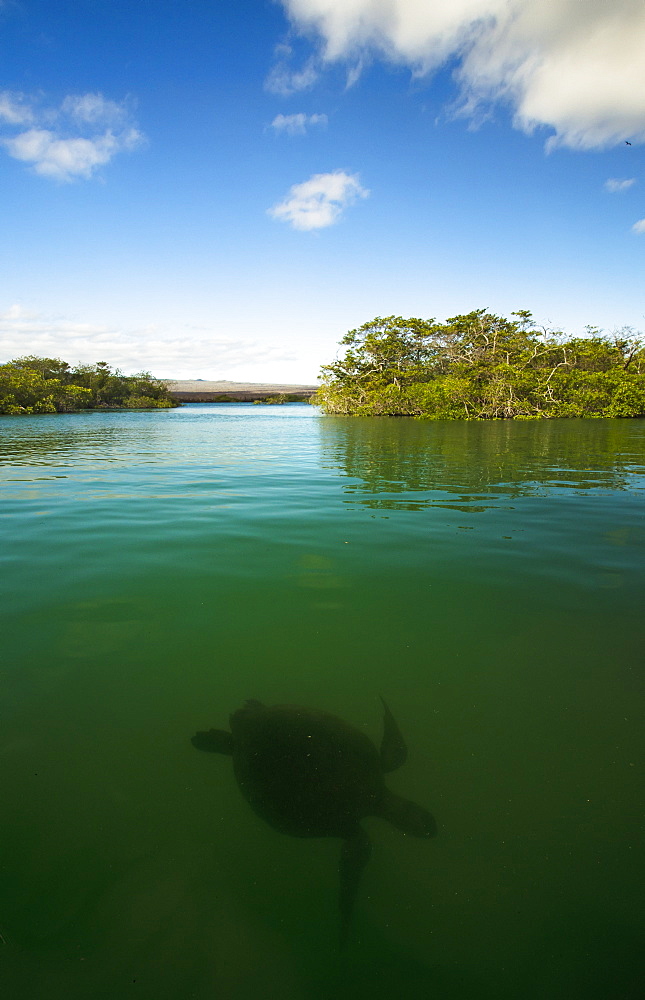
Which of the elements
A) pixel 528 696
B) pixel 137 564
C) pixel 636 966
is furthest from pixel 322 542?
pixel 636 966

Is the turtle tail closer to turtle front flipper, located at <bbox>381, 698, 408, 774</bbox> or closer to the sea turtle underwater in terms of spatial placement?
the sea turtle underwater

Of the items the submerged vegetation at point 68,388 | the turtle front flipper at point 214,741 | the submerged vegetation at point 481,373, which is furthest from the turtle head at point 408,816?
the submerged vegetation at point 68,388

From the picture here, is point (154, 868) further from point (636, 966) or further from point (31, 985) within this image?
point (636, 966)

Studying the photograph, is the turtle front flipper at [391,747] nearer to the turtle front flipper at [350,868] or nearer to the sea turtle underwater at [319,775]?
the sea turtle underwater at [319,775]

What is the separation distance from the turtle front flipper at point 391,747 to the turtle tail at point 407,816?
0.18 meters

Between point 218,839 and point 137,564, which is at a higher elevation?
point 137,564

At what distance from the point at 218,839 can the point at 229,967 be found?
0.47 m

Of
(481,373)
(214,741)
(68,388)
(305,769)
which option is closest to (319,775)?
(305,769)

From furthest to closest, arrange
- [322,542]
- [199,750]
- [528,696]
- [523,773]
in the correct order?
[322,542]
[528,696]
[199,750]
[523,773]

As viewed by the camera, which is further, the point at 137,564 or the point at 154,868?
the point at 137,564

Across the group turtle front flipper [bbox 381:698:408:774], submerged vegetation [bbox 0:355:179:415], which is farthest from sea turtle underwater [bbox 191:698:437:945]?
submerged vegetation [bbox 0:355:179:415]

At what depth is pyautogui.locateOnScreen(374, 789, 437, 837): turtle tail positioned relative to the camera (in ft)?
6.95

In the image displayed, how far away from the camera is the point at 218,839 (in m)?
2.06

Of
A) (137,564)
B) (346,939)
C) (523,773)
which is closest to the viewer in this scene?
(346,939)
